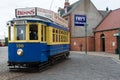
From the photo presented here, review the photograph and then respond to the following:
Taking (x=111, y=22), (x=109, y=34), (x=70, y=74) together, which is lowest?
(x=70, y=74)

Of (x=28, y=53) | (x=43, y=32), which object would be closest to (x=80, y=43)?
(x=43, y=32)

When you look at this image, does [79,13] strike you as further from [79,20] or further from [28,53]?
[28,53]

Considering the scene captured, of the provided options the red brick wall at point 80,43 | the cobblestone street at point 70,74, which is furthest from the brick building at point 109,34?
the cobblestone street at point 70,74

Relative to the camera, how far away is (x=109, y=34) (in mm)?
43812

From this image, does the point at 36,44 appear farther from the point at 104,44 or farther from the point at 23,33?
the point at 104,44

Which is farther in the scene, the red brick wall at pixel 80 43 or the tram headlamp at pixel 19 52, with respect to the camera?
the red brick wall at pixel 80 43

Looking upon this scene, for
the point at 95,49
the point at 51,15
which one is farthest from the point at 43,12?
the point at 95,49

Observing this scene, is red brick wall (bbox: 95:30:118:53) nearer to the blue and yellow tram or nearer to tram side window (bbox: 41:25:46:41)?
tram side window (bbox: 41:25:46:41)

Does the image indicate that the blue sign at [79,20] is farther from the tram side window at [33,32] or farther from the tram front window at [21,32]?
the tram front window at [21,32]

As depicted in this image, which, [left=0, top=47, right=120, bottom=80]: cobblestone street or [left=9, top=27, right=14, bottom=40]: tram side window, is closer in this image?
[left=0, top=47, right=120, bottom=80]: cobblestone street

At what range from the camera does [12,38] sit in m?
17.2

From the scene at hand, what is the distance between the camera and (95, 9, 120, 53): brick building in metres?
42.0

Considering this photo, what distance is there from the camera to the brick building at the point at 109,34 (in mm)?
42050

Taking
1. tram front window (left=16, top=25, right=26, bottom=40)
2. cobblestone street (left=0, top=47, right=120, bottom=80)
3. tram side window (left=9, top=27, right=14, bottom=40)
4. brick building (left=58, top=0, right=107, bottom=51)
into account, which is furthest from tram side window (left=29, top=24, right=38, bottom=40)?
brick building (left=58, top=0, right=107, bottom=51)
